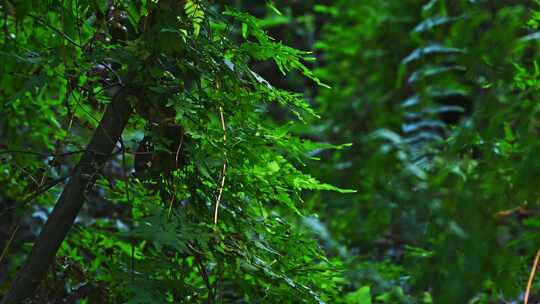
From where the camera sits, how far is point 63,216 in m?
1.37

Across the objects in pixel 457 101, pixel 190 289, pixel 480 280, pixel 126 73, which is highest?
pixel 457 101

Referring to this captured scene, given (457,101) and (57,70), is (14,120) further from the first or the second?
(457,101)

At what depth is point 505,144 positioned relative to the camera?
1.95m

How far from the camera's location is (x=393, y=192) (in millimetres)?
1890

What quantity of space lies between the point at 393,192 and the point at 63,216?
2.70ft

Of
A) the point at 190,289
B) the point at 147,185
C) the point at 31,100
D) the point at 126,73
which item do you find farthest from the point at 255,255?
the point at 31,100

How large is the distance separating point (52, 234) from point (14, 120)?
603mm

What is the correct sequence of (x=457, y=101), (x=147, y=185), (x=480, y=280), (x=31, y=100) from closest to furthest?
1. (x=480, y=280)
2. (x=147, y=185)
3. (x=31, y=100)
4. (x=457, y=101)

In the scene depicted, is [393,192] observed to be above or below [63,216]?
above

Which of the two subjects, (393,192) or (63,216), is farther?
(393,192)

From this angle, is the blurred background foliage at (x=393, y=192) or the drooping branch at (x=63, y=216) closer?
the blurred background foliage at (x=393, y=192)

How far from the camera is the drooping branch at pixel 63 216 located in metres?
1.36

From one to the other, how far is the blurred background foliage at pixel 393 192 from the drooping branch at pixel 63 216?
10 cm

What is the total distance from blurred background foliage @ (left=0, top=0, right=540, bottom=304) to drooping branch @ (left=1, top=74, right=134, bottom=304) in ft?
0.32
